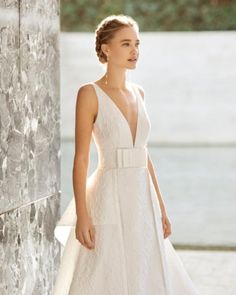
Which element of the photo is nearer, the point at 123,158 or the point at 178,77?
the point at 123,158

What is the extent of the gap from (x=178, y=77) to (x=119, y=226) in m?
10.8

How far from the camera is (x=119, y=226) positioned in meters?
2.83

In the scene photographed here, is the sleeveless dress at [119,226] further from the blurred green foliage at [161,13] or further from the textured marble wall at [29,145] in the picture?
the blurred green foliage at [161,13]

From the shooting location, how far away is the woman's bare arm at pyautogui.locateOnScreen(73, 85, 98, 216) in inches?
110

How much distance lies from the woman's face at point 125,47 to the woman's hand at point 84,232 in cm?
57

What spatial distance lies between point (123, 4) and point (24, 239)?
926 centimetres

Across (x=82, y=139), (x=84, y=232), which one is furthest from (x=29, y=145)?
(x=84, y=232)

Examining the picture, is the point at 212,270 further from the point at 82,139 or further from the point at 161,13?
the point at 161,13

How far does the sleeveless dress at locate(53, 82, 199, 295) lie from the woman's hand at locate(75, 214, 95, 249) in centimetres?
4

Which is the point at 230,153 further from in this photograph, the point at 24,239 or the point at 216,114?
the point at 24,239

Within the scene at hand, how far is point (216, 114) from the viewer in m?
13.3

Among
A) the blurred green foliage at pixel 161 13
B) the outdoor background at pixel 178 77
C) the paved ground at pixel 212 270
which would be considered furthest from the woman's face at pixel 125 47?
the blurred green foliage at pixel 161 13

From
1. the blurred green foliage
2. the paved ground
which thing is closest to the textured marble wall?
the paved ground

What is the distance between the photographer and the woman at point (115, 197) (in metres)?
2.79
